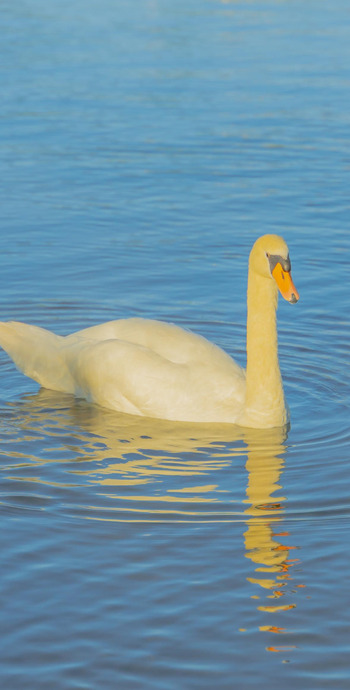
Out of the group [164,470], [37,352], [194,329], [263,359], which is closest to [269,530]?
[164,470]

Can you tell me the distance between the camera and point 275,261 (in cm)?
894

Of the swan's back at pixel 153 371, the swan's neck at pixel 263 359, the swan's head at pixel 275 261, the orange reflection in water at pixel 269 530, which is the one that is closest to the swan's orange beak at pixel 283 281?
the swan's head at pixel 275 261

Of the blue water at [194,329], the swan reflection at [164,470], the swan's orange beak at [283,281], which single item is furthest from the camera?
the swan's orange beak at [283,281]

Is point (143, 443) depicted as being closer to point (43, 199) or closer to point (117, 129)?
point (43, 199)

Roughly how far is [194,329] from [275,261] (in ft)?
8.36

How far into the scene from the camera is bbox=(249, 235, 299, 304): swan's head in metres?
8.90

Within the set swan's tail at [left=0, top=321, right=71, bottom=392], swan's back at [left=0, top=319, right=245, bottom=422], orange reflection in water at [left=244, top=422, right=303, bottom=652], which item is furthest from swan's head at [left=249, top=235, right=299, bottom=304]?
swan's tail at [left=0, top=321, right=71, bottom=392]

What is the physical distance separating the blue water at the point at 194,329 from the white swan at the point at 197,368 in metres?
0.17

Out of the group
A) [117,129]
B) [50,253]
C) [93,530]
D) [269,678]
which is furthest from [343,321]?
[117,129]

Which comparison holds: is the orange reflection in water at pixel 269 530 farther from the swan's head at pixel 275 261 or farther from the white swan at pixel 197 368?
the swan's head at pixel 275 261

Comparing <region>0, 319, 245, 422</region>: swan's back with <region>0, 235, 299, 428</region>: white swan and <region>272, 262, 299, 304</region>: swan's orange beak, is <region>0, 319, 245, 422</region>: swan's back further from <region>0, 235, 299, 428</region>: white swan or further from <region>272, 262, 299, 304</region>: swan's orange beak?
<region>272, 262, 299, 304</region>: swan's orange beak

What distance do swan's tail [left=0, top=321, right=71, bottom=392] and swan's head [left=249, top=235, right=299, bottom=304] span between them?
6.70 ft

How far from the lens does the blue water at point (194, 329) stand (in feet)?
20.6

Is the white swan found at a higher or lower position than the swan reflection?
higher
